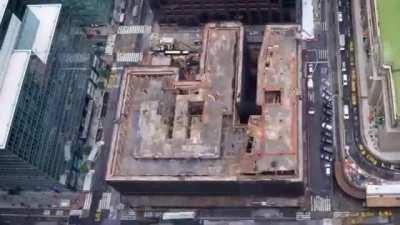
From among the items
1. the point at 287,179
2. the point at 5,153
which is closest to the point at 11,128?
the point at 5,153

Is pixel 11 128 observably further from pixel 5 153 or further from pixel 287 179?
pixel 287 179
